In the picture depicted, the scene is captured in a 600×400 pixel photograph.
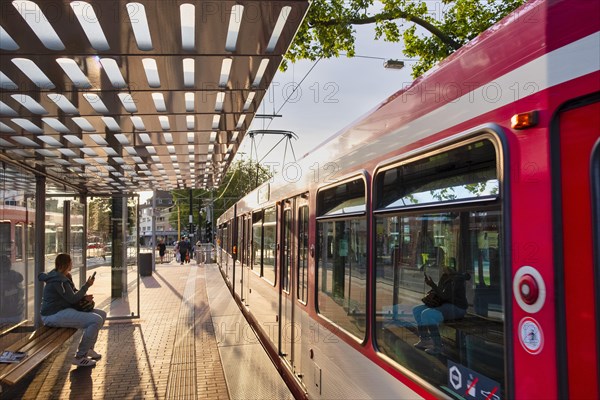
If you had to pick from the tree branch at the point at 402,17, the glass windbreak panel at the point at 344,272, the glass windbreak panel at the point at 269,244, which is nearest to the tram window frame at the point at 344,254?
the glass windbreak panel at the point at 344,272

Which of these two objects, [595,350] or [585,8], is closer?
[595,350]

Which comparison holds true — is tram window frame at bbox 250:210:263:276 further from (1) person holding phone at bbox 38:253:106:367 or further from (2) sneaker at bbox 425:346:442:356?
(2) sneaker at bbox 425:346:442:356

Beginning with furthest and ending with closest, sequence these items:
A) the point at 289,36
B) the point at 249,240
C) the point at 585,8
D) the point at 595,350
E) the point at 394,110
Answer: the point at 249,240, the point at 289,36, the point at 394,110, the point at 585,8, the point at 595,350

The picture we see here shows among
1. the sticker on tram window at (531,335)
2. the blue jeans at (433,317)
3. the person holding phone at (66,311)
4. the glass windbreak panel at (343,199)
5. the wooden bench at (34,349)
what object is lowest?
the wooden bench at (34,349)

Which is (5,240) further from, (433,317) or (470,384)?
(470,384)

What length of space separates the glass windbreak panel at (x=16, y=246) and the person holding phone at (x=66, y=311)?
0.83 metres

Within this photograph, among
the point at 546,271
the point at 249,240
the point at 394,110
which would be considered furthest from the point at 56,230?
the point at 546,271

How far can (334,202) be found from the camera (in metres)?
4.50

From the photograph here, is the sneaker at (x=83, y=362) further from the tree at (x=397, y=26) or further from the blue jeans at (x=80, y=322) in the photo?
the tree at (x=397, y=26)

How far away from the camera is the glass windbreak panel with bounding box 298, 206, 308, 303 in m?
5.59

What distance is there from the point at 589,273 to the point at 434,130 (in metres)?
1.20

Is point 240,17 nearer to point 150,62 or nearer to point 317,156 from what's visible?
point 150,62

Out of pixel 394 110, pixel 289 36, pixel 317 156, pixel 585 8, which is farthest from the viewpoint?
pixel 317 156

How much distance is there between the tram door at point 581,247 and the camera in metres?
1.73
